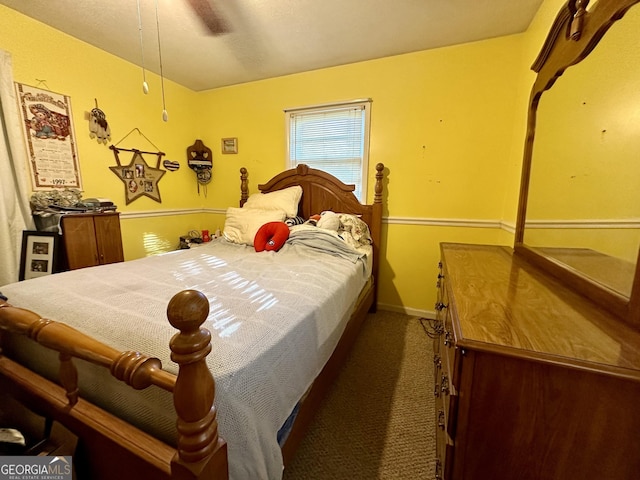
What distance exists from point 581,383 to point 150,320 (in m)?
1.20

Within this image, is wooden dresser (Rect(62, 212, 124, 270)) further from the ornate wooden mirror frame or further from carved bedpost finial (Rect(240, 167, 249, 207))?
the ornate wooden mirror frame

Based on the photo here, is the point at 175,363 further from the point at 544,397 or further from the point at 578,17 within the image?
the point at 578,17

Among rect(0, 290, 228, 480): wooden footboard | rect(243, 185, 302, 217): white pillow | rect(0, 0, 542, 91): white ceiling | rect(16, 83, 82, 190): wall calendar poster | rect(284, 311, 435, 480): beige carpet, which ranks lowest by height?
rect(284, 311, 435, 480): beige carpet

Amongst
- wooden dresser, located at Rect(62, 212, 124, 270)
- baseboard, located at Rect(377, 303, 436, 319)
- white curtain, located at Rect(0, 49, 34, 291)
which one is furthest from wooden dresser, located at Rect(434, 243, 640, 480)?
white curtain, located at Rect(0, 49, 34, 291)

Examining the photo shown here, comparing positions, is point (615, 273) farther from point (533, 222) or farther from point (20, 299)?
point (20, 299)

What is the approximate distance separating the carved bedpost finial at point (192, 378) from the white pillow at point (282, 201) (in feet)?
6.65

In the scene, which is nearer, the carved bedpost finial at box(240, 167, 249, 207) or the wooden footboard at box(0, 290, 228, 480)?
the wooden footboard at box(0, 290, 228, 480)

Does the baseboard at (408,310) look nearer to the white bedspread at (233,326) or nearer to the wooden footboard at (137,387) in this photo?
the white bedspread at (233,326)

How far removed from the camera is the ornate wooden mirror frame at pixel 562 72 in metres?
0.75

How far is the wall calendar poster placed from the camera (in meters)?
1.98

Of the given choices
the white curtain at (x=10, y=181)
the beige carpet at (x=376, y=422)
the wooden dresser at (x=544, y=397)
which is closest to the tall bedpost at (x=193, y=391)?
the wooden dresser at (x=544, y=397)

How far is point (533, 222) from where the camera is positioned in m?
1.47

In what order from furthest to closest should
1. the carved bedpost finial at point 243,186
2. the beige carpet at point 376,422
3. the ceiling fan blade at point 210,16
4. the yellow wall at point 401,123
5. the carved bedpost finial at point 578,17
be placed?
the carved bedpost finial at point 243,186 → the yellow wall at point 401,123 → the ceiling fan blade at point 210,16 → the beige carpet at point 376,422 → the carved bedpost finial at point 578,17

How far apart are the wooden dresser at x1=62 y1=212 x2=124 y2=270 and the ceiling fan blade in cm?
172
